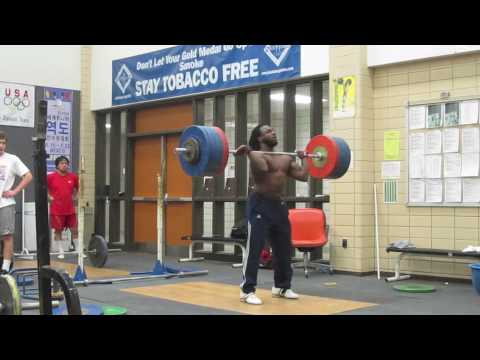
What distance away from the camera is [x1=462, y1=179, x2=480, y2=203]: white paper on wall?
20.1 feet

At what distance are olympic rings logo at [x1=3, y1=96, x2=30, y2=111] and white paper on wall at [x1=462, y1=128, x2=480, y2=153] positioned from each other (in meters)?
6.57

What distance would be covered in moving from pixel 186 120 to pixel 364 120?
317 cm

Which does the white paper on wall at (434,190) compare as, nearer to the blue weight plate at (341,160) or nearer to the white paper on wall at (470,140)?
the white paper on wall at (470,140)

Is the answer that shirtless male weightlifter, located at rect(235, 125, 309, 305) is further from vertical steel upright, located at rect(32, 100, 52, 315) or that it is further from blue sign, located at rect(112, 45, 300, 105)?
blue sign, located at rect(112, 45, 300, 105)

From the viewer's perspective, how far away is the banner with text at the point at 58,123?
32.2 feet

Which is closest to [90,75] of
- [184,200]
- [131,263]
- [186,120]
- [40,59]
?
[40,59]

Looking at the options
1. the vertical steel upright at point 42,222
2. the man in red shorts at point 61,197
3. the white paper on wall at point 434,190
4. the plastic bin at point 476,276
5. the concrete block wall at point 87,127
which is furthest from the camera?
the concrete block wall at point 87,127

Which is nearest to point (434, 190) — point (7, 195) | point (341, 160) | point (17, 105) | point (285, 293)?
point (341, 160)

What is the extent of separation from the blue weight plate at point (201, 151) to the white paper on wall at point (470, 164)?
2.93 meters

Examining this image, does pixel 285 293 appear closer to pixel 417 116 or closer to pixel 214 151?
pixel 214 151

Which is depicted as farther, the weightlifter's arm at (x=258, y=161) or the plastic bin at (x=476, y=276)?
the plastic bin at (x=476, y=276)

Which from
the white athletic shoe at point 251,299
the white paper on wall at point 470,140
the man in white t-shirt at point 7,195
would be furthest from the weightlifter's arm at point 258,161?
the white paper on wall at point 470,140

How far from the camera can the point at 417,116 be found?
6.59 meters

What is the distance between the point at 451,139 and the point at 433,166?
338mm
